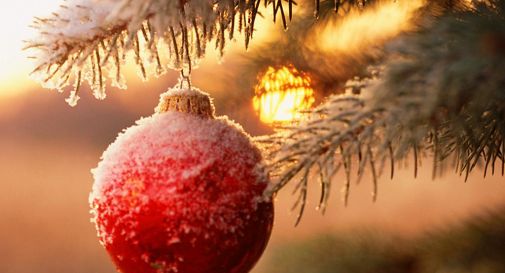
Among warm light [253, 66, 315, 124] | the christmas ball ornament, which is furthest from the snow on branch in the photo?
warm light [253, 66, 315, 124]

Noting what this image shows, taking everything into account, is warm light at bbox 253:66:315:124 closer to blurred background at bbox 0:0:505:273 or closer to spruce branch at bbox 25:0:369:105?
blurred background at bbox 0:0:505:273

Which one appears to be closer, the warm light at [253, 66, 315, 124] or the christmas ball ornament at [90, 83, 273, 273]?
the christmas ball ornament at [90, 83, 273, 273]

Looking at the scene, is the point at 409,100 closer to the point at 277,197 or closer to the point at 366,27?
the point at 277,197

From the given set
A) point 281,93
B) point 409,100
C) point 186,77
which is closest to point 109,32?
point 186,77

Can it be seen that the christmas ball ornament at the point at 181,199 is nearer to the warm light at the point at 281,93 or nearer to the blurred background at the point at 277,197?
the blurred background at the point at 277,197

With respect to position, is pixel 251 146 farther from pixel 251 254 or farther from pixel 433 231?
pixel 433 231

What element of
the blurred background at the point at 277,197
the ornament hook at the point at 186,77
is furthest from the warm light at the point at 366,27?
the ornament hook at the point at 186,77
